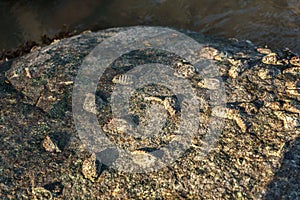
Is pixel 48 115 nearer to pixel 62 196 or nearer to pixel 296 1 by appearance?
pixel 62 196

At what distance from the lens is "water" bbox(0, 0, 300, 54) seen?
622 cm

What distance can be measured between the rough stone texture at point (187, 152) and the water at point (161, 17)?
1.85 metres

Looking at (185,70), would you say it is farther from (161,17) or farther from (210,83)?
(161,17)

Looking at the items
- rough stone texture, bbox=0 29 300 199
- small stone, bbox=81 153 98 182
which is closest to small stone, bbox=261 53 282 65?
rough stone texture, bbox=0 29 300 199

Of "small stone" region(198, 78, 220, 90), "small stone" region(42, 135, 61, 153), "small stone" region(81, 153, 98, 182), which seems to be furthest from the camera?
"small stone" region(198, 78, 220, 90)

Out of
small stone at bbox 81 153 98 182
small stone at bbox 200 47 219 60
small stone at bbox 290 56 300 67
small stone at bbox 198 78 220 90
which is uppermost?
small stone at bbox 290 56 300 67

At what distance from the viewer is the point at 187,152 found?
3.54m

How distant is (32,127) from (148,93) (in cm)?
129

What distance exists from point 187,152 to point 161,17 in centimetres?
A: 406

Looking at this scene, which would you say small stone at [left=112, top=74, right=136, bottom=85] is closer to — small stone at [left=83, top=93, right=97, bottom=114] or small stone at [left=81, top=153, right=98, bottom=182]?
small stone at [left=83, top=93, right=97, bottom=114]

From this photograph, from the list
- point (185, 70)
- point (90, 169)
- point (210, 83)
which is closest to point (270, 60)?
point (210, 83)

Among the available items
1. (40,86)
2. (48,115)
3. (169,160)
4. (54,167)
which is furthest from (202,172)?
(40,86)

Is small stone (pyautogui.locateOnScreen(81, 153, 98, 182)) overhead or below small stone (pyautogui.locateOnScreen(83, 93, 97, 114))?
below

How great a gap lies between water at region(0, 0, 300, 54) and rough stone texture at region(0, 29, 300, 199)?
6.08 feet
